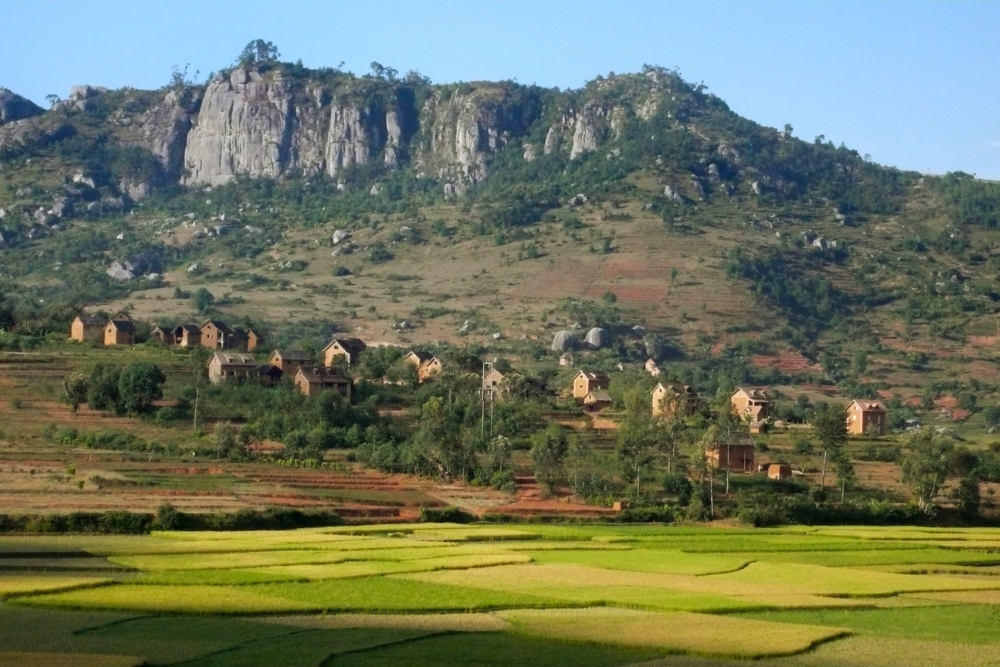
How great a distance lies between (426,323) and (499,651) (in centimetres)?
11869

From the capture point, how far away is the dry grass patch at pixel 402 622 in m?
33.8

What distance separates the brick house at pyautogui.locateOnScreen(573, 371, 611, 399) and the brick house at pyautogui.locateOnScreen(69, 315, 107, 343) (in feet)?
112

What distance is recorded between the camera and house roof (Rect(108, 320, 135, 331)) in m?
Answer: 109

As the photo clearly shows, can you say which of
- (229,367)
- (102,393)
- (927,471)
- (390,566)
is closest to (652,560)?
(390,566)

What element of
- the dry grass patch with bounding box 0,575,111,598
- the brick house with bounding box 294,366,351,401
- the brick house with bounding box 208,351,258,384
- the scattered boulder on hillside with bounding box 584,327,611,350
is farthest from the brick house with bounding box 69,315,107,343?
the dry grass patch with bounding box 0,575,111,598

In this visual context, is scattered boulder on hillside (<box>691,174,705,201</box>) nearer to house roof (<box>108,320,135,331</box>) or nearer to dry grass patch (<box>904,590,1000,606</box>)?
house roof (<box>108,320,135,331</box>)

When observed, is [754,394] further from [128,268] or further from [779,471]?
[128,268]

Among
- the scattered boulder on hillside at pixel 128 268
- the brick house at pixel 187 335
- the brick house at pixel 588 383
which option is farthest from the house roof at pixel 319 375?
the scattered boulder on hillside at pixel 128 268

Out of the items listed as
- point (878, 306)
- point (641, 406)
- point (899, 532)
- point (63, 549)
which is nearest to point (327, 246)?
point (878, 306)

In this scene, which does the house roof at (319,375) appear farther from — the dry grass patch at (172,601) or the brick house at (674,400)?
the dry grass patch at (172,601)

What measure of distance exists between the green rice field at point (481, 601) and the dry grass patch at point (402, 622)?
0.07 meters

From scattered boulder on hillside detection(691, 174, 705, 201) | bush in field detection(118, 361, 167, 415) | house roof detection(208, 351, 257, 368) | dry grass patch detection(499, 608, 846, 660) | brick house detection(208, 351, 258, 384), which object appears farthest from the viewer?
scattered boulder on hillside detection(691, 174, 705, 201)

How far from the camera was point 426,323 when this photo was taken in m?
149

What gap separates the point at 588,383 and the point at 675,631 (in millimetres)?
74820
